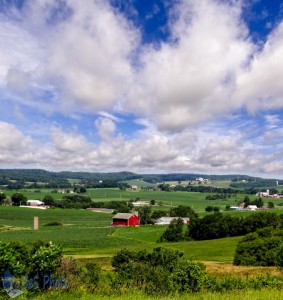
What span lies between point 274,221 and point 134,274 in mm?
70940

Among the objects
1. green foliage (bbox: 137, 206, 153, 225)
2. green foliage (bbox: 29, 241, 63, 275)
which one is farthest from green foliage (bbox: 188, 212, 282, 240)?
green foliage (bbox: 29, 241, 63, 275)

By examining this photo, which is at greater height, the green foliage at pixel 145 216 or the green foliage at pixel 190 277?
the green foliage at pixel 190 277

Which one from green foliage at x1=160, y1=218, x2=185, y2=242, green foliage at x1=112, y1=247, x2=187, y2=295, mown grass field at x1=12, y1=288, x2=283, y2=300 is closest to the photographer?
mown grass field at x1=12, y1=288, x2=283, y2=300

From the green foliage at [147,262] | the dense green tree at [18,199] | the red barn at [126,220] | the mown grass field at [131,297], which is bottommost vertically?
the red barn at [126,220]

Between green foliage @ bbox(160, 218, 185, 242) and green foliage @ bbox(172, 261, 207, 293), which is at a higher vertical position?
green foliage @ bbox(172, 261, 207, 293)

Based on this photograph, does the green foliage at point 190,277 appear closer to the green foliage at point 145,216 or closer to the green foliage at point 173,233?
the green foliage at point 173,233

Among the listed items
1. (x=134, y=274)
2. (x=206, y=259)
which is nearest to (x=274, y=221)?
(x=206, y=259)

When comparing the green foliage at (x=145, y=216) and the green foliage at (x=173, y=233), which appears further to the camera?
the green foliage at (x=145, y=216)

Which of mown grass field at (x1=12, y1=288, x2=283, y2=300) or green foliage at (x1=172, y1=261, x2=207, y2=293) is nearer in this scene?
mown grass field at (x1=12, y1=288, x2=283, y2=300)

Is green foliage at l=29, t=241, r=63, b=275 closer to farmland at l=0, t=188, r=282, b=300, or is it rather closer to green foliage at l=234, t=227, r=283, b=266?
farmland at l=0, t=188, r=282, b=300

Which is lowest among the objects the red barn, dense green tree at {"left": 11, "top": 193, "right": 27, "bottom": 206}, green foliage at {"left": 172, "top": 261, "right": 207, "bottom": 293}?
the red barn

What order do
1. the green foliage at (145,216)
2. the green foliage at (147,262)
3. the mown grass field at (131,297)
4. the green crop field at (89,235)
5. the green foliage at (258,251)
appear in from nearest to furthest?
the mown grass field at (131,297)
the green foliage at (147,262)
the green foliage at (258,251)
the green crop field at (89,235)
the green foliage at (145,216)

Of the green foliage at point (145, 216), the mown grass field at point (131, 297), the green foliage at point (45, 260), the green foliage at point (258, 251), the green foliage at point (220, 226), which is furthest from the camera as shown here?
the green foliage at point (145, 216)

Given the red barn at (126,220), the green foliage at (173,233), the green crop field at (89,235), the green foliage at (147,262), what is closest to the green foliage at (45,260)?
the green foliage at (147,262)
